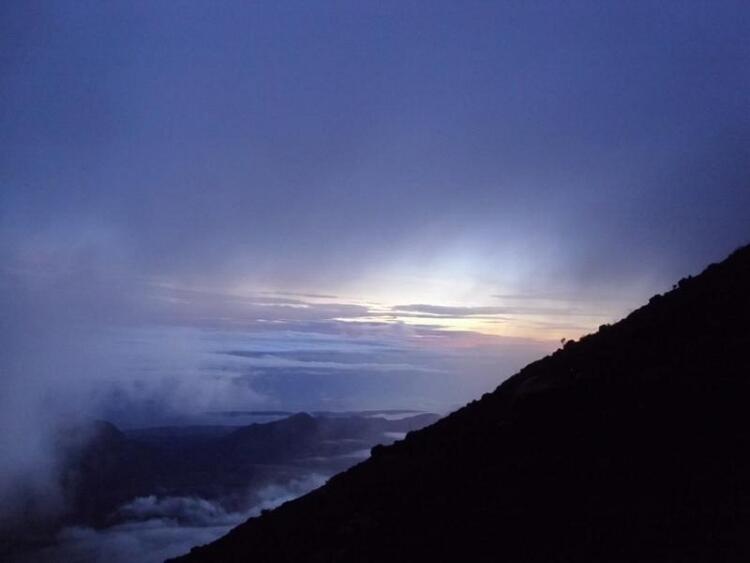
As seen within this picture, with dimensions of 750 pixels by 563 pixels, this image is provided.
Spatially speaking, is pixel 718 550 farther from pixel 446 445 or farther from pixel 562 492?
pixel 446 445

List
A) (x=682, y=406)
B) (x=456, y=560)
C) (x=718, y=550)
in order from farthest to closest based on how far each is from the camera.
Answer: (x=682, y=406)
(x=456, y=560)
(x=718, y=550)

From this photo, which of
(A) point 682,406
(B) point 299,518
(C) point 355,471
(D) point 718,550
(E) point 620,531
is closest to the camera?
(D) point 718,550

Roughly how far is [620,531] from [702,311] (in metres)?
11.1

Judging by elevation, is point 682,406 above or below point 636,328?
below

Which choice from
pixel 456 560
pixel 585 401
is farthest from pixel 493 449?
pixel 456 560

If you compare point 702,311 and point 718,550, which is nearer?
point 718,550

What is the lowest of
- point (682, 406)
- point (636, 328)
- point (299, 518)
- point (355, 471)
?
point (299, 518)

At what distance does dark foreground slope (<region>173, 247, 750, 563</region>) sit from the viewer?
42.7ft

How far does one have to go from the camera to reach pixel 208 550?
86.4 feet

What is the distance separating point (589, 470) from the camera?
607 inches

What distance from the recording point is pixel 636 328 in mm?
23219

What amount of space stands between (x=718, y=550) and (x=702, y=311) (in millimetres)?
11695

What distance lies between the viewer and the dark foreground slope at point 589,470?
13.0 metres

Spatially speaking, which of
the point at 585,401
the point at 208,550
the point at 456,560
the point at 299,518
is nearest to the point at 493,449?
the point at 585,401
